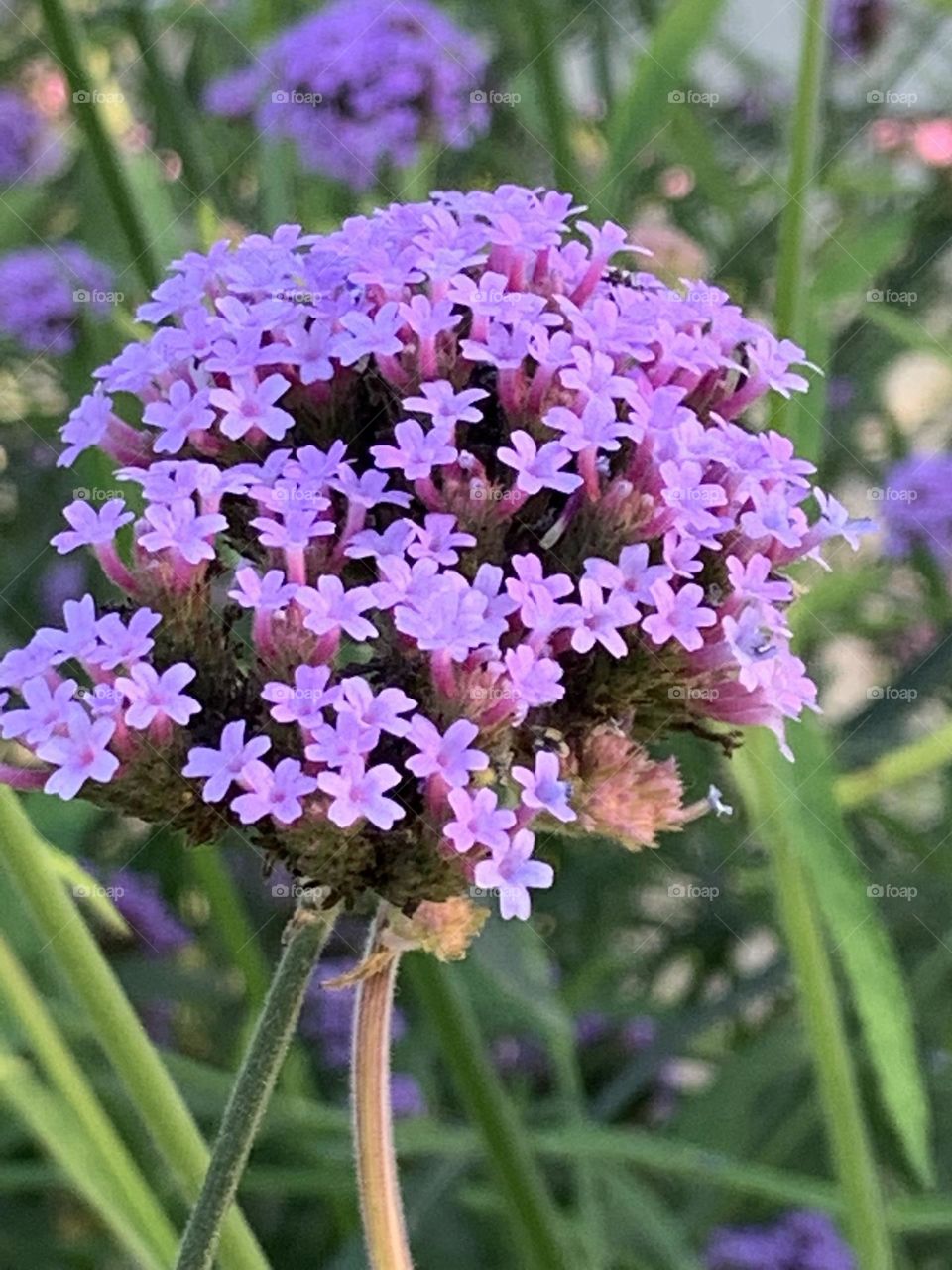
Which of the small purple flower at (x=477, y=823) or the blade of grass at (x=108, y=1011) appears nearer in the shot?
the small purple flower at (x=477, y=823)

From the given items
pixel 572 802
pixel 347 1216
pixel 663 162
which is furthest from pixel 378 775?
pixel 663 162

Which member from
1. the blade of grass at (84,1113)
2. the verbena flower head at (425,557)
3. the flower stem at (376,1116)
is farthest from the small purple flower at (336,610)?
the blade of grass at (84,1113)

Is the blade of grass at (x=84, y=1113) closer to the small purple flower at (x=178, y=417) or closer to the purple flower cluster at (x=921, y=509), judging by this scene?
the small purple flower at (x=178, y=417)

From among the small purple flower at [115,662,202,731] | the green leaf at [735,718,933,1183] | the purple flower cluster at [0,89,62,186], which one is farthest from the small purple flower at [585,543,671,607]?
the purple flower cluster at [0,89,62,186]

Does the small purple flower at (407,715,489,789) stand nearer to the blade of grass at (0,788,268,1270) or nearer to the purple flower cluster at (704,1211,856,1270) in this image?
the blade of grass at (0,788,268,1270)

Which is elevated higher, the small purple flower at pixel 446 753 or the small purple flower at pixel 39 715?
the small purple flower at pixel 39 715

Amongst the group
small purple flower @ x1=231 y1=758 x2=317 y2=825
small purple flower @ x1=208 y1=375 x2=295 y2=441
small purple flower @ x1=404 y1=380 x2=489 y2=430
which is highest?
small purple flower @ x1=208 y1=375 x2=295 y2=441
